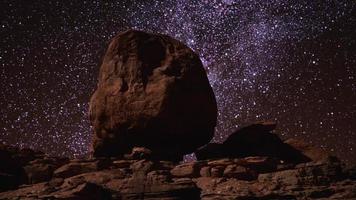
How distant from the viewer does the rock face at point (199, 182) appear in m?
14.0

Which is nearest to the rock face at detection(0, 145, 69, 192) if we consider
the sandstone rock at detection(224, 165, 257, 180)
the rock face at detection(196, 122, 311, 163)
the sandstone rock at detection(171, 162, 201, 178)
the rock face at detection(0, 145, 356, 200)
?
the rock face at detection(0, 145, 356, 200)

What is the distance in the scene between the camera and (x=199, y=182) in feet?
50.8

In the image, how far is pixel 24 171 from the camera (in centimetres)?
1731

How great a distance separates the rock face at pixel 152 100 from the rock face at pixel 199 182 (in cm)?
319

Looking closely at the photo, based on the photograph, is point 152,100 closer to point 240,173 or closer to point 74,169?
point 74,169

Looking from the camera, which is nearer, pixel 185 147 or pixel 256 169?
pixel 256 169

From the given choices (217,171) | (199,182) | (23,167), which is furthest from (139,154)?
(23,167)

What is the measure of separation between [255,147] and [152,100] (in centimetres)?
624

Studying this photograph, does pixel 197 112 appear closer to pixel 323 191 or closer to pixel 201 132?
pixel 201 132

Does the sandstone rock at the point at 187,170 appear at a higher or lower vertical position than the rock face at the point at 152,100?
lower

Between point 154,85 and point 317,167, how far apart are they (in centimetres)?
950

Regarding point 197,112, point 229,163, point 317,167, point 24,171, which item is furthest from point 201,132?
point 24,171

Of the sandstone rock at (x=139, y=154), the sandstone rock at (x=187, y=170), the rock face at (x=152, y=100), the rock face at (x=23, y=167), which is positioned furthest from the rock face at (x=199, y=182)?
the rock face at (x=152, y=100)

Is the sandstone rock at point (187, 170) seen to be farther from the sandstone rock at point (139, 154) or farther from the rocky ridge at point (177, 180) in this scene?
the sandstone rock at point (139, 154)
